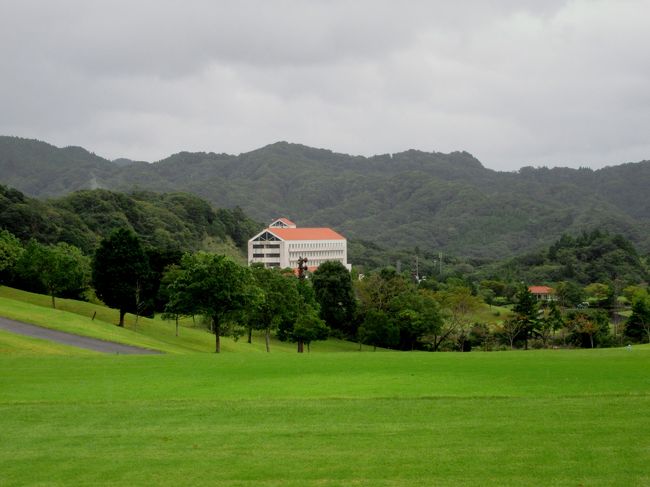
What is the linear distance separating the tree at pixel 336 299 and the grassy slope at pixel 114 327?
4721 millimetres

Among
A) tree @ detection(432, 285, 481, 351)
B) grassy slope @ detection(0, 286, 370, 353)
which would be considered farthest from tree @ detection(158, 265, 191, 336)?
tree @ detection(432, 285, 481, 351)

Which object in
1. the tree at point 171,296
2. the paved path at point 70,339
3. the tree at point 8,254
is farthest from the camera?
the tree at point 8,254

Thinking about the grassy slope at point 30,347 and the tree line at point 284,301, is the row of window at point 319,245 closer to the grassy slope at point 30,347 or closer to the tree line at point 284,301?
the tree line at point 284,301

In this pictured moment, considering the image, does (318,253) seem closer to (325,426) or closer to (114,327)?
(114,327)

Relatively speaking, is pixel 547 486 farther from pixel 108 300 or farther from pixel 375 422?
pixel 108 300

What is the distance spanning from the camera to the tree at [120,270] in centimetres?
5841

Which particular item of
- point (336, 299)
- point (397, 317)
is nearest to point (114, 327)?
point (397, 317)

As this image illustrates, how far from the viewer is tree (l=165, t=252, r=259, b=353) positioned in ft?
159

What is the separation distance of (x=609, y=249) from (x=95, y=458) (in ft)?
483

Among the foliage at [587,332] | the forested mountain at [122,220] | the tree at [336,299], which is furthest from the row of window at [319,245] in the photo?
the foliage at [587,332]

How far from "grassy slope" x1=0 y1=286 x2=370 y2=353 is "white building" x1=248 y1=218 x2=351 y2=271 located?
3215 inches

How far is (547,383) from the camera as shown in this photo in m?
25.0

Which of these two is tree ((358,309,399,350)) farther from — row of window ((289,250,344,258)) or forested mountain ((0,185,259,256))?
row of window ((289,250,344,258))

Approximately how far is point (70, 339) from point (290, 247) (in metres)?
117
